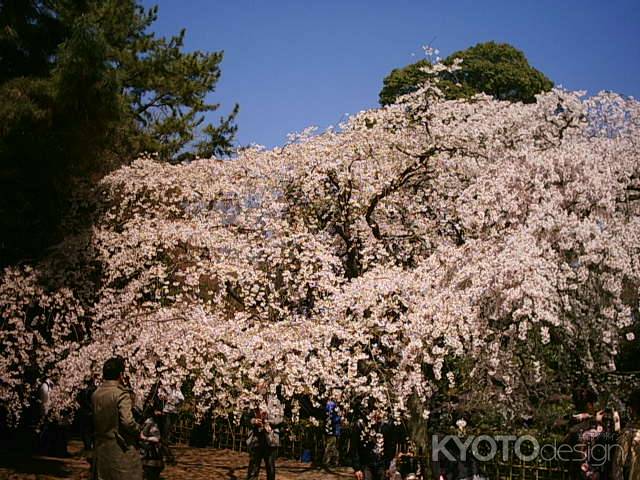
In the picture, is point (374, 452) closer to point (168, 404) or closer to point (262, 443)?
point (262, 443)

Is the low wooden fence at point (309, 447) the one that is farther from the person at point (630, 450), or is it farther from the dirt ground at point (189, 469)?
the person at point (630, 450)

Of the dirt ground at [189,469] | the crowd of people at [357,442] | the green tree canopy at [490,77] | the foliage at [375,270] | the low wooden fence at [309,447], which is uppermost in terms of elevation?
the green tree canopy at [490,77]

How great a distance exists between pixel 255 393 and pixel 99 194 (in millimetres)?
5671

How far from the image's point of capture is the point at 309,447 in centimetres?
1265

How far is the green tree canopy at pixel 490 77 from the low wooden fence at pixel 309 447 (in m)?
17.4

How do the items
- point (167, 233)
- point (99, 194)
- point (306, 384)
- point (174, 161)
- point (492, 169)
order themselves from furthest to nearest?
point (174, 161) < point (99, 194) < point (167, 233) < point (492, 169) < point (306, 384)

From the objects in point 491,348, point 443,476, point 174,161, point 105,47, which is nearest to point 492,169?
point 491,348

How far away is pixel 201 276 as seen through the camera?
35.2 ft

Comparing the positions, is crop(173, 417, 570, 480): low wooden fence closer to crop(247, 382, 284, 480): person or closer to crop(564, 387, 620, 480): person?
crop(564, 387, 620, 480): person

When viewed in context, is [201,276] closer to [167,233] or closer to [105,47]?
[167,233]

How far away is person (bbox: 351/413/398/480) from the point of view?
7.15 meters

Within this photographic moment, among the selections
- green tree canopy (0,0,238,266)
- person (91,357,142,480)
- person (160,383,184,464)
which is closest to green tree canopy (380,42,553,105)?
green tree canopy (0,0,238,266)

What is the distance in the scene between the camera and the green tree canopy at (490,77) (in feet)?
90.1

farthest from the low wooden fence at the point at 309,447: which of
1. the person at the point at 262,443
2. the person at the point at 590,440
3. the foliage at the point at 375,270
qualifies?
the person at the point at 262,443
